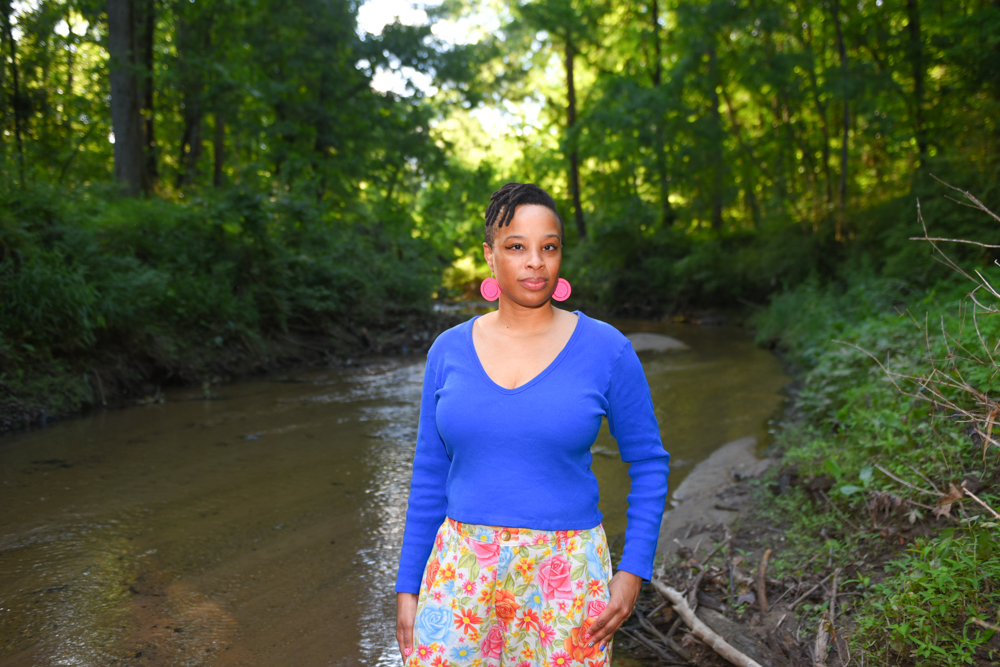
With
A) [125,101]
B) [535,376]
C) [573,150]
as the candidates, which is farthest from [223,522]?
[573,150]

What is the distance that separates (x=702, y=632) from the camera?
9.29 feet

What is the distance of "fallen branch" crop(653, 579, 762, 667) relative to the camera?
8.67ft

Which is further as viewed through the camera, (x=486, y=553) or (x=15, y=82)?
(x=15, y=82)

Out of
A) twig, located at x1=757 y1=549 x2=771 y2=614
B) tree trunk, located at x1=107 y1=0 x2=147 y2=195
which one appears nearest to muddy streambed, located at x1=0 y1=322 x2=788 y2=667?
twig, located at x1=757 y1=549 x2=771 y2=614

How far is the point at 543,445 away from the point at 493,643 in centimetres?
53

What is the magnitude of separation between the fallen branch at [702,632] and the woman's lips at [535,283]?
1.86 m

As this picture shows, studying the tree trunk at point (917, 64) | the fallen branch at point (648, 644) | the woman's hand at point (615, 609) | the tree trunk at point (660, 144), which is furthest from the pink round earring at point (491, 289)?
the tree trunk at point (660, 144)

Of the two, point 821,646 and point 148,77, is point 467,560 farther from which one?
point 148,77

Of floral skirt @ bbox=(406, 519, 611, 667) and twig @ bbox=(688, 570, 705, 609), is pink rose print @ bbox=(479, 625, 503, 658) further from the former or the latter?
twig @ bbox=(688, 570, 705, 609)

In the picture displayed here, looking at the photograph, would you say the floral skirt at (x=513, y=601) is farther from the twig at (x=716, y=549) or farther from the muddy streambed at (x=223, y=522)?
the twig at (x=716, y=549)

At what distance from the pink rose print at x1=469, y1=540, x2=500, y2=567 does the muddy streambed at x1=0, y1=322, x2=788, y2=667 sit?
1775 millimetres

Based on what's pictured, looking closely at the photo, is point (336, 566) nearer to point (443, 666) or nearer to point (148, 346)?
point (443, 666)

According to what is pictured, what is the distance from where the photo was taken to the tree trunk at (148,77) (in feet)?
40.0

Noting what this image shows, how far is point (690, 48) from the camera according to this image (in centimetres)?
2095
